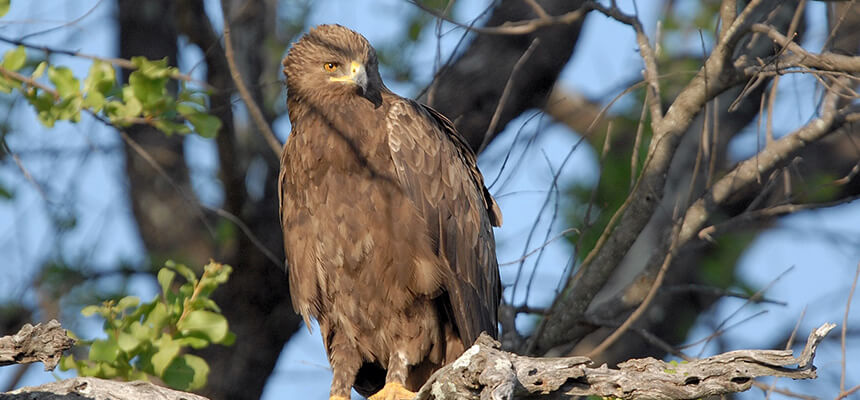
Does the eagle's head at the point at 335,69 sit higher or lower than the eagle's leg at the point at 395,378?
higher

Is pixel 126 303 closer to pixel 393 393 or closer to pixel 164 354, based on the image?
pixel 164 354

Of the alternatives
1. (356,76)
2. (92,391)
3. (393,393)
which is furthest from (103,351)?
(356,76)

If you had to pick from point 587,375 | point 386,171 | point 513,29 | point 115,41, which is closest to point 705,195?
point 513,29

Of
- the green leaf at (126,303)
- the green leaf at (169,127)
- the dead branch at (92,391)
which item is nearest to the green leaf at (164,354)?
the green leaf at (126,303)

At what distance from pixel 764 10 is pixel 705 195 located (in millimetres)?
932

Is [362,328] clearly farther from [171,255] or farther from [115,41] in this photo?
[115,41]

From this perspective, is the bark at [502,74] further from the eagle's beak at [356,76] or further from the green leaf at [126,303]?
the green leaf at [126,303]

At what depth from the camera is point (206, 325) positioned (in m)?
4.26

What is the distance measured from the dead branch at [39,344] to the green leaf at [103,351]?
118cm

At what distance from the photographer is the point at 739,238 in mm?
8375

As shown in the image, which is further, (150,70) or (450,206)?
(450,206)

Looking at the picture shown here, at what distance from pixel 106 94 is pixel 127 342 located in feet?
3.82

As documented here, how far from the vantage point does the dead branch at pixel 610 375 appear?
111 inches

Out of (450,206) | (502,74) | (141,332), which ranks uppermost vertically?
(502,74)
